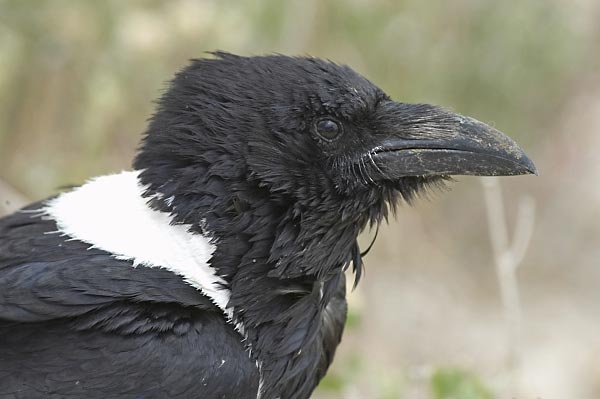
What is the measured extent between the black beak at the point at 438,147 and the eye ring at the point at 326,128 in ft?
0.53

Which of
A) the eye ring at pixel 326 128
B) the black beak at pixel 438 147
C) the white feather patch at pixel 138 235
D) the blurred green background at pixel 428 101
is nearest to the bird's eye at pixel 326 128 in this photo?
the eye ring at pixel 326 128

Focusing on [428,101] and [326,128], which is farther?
[428,101]

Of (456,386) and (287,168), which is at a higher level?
(287,168)

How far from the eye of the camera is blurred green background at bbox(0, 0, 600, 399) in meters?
6.01

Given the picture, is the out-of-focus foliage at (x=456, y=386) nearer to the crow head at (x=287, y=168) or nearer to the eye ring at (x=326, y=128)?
the crow head at (x=287, y=168)

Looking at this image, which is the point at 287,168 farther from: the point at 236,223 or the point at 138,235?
the point at 138,235

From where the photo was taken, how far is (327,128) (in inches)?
131

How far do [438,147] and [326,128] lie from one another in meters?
0.42

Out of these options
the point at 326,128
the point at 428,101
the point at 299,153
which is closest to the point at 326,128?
the point at 326,128

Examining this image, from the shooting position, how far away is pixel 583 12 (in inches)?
324

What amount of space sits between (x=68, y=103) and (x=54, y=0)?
780mm

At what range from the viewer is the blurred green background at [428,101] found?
6.01 meters

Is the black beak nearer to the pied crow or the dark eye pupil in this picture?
the pied crow

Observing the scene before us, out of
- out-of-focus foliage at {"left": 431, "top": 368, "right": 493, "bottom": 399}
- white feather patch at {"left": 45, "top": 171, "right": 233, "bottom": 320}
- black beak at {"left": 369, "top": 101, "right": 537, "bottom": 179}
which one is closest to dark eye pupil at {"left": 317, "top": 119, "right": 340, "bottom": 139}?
black beak at {"left": 369, "top": 101, "right": 537, "bottom": 179}
